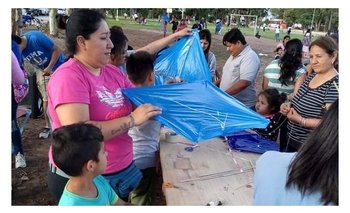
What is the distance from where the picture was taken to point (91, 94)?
1703mm

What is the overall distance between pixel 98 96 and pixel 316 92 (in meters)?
1.59

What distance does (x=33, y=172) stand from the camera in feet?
12.4

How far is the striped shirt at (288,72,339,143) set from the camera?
2.44 metres

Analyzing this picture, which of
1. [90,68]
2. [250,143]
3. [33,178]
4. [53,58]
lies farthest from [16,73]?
[250,143]

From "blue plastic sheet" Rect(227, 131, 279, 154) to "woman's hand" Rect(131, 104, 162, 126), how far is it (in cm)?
79

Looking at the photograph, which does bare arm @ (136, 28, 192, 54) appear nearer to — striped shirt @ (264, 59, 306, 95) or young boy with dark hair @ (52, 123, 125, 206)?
young boy with dark hair @ (52, 123, 125, 206)

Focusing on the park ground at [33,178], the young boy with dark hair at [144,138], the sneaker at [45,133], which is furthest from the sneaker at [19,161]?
the young boy with dark hair at [144,138]

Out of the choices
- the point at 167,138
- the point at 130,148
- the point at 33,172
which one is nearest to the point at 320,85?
the point at 167,138

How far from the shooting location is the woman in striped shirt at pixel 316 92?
97.0 inches

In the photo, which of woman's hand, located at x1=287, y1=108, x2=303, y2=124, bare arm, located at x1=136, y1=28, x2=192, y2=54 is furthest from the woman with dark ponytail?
bare arm, located at x1=136, y1=28, x2=192, y2=54

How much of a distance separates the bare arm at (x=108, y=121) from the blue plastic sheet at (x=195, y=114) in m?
0.20

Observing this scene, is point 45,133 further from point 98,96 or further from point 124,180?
point 98,96

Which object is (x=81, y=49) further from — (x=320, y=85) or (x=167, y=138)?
(x=320, y=85)

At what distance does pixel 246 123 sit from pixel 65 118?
1118 mm
